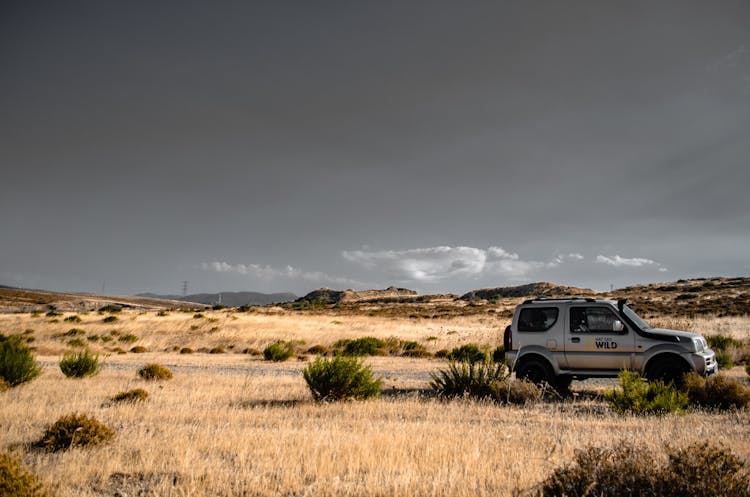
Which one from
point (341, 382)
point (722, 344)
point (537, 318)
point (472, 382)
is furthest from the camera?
point (722, 344)

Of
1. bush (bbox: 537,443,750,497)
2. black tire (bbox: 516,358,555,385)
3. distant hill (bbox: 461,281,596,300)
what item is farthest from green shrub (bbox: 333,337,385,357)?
distant hill (bbox: 461,281,596,300)

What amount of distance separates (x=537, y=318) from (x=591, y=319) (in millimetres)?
1225

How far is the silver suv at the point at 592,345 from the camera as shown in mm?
10102

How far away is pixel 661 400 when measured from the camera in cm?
796

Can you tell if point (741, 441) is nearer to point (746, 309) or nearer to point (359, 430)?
point (359, 430)

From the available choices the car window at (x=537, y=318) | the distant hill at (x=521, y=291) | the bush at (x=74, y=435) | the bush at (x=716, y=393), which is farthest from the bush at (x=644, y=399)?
the distant hill at (x=521, y=291)

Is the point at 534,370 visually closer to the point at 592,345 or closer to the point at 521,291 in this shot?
the point at 592,345

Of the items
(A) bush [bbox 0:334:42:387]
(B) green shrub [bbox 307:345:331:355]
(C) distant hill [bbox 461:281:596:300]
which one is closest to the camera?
(A) bush [bbox 0:334:42:387]

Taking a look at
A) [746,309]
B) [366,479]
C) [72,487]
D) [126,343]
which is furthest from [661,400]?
[746,309]

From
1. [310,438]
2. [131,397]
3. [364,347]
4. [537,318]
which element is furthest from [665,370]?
[364,347]

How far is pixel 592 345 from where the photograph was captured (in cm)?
1070

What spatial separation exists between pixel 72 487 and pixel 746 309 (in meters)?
57.2

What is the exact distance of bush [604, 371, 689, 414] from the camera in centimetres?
795

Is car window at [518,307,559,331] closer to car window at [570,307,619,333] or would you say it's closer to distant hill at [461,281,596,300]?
car window at [570,307,619,333]
